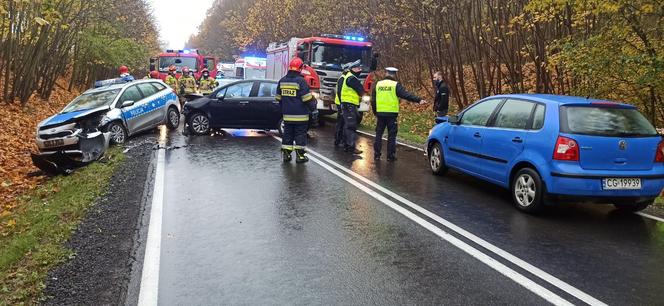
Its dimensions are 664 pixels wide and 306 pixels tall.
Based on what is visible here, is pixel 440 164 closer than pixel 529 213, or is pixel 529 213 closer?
pixel 529 213

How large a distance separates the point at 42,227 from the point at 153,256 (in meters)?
2.44

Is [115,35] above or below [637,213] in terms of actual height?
above

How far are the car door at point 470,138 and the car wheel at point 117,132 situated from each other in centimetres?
784

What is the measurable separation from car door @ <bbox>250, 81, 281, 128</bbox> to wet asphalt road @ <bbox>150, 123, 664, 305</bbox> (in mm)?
4654

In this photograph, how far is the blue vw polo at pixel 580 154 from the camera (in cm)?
612

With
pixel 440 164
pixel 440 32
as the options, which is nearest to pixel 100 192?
pixel 440 164

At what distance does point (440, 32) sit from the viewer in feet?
62.3

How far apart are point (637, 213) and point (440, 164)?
9.97ft

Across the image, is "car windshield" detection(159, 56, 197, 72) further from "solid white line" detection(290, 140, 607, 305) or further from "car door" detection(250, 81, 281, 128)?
"solid white line" detection(290, 140, 607, 305)

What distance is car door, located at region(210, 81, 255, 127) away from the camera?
13070 millimetres

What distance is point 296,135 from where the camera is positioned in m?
9.80

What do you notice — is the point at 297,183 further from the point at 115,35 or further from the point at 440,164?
the point at 115,35

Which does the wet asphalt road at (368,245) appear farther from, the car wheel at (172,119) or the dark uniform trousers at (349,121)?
the car wheel at (172,119)

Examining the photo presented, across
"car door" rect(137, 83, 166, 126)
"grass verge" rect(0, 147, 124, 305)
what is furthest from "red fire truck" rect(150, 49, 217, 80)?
"grass verge" rect(0, 147, 124, 305)
